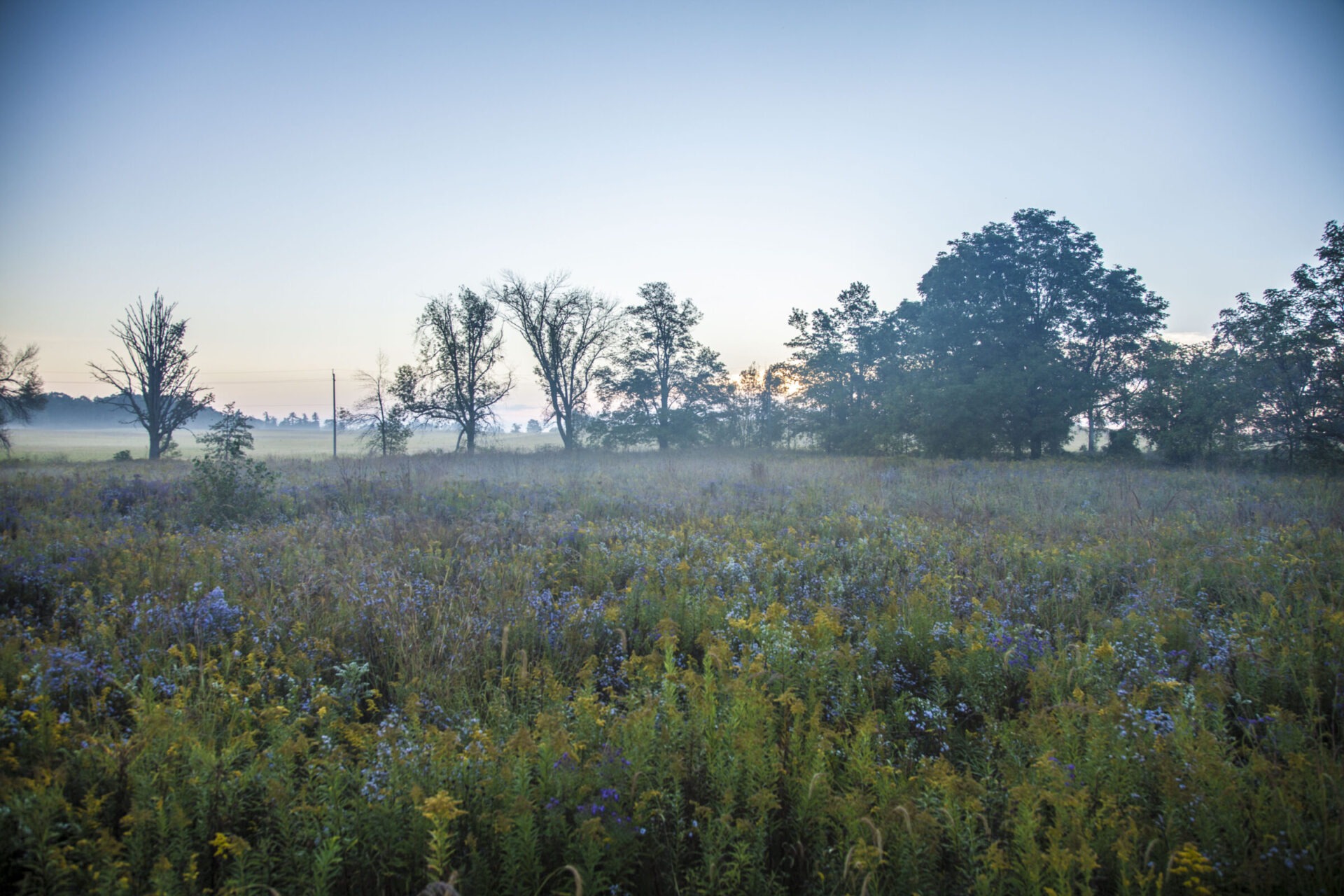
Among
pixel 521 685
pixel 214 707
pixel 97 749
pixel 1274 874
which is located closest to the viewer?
pixel 1274 874

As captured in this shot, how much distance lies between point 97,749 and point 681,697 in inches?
119

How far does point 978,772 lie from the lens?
2.84 m

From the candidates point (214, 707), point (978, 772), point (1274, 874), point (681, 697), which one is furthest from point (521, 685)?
point (1274, 874)

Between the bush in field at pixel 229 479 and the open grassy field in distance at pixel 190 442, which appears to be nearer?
the bush in field at pixel 229 479

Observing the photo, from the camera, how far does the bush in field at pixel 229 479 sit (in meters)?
8.51

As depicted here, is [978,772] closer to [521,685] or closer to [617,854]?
[617,854]

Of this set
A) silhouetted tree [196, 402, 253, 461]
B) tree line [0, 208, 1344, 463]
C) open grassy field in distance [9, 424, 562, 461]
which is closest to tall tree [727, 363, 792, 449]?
tree line [0, 208, 1344, 463]

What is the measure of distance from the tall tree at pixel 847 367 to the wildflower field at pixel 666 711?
1021 inches

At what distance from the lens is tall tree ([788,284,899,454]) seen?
32969mm

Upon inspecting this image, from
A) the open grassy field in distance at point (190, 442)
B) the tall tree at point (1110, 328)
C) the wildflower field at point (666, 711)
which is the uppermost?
the tall tree at point (1110, 328)

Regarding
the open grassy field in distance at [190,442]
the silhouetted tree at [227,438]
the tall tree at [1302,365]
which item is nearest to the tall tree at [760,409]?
the open grassy field in distance at [190,442]

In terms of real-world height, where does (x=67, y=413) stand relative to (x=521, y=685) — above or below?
above

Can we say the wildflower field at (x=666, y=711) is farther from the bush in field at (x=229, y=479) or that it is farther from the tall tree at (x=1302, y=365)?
the tall tree at (x=1302, y=365)

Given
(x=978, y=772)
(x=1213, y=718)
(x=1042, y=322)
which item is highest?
(x=1042, y=322)
